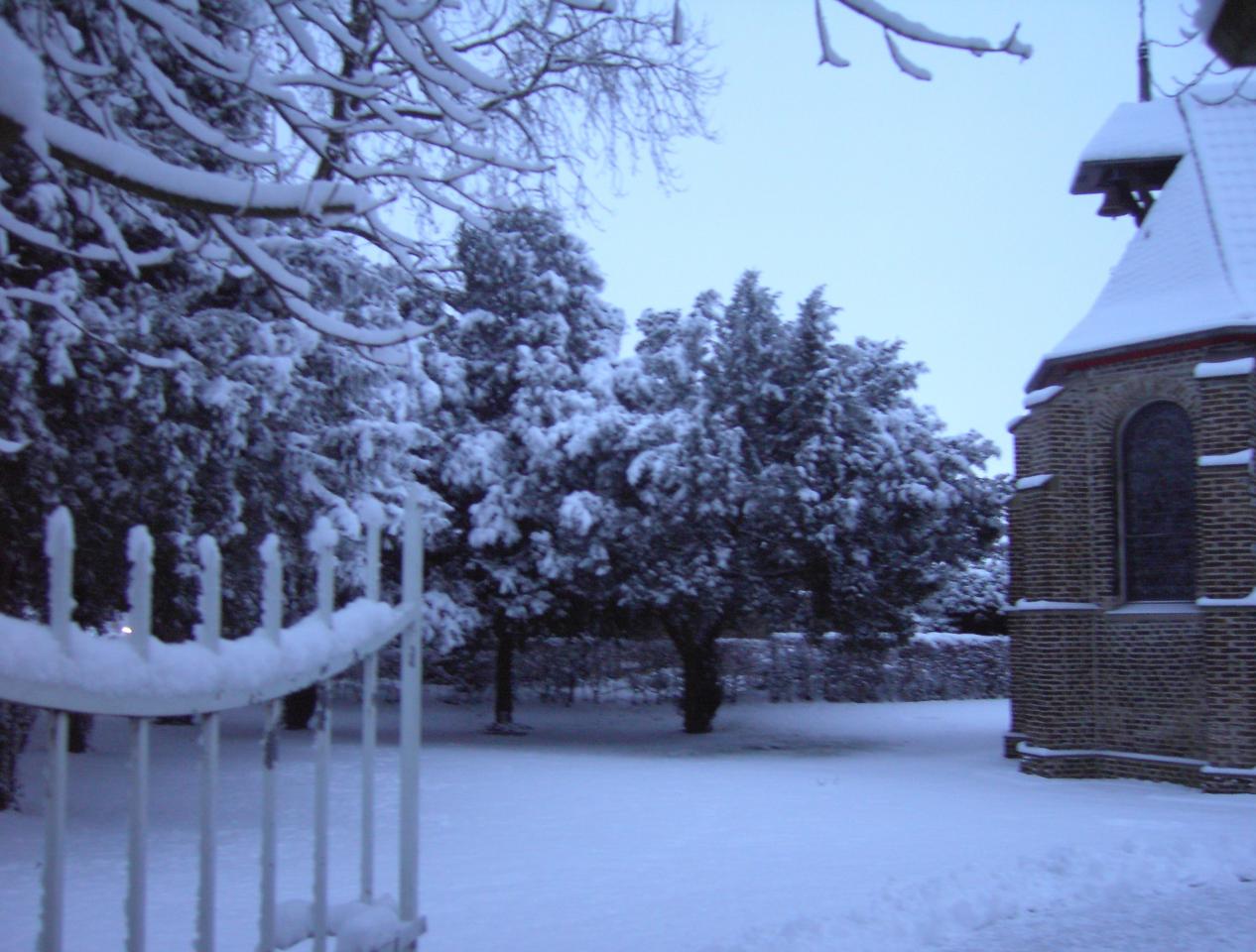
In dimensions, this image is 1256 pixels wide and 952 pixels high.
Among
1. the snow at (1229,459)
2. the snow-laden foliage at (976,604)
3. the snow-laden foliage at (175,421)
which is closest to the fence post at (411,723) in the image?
the snow-laden foliage at (175,421)

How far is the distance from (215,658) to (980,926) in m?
5.56

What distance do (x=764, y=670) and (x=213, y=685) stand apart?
93.6 ft

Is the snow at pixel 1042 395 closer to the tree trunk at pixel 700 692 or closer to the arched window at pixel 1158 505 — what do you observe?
the arched window at pixel 1158 505

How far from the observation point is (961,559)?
20094mm

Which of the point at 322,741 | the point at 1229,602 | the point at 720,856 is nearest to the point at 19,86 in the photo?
the point at 322,741

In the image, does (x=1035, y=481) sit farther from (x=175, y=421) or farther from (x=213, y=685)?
(x=213, y=685)

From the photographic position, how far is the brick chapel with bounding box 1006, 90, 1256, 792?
14.3m

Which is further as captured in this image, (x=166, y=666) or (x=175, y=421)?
(x=175, y=421)

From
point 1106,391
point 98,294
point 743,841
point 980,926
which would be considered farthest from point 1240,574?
point 98,294

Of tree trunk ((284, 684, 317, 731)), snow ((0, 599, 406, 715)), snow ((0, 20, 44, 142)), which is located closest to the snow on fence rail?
snow ((0, 599, 406, 715))

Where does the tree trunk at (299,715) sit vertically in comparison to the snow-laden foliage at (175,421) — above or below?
below

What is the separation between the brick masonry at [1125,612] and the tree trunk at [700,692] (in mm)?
6487

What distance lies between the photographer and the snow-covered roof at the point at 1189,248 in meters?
15.0

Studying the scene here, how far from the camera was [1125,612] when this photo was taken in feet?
51.0
